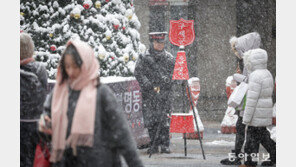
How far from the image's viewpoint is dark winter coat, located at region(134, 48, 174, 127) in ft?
30.7

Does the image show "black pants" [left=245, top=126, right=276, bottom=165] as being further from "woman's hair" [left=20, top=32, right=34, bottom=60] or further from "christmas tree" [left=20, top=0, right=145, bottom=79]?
"woman's hair" [left=20, top=32, right=34, bottom=60]

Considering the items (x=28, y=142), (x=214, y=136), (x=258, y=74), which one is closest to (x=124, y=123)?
(x=28, y=142)

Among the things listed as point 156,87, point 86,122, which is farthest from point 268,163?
point 86,122

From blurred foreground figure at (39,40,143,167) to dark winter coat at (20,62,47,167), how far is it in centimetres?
143

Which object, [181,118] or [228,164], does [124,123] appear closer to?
[228,164]

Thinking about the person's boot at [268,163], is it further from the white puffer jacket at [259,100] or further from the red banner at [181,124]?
the red banner at [181,124]

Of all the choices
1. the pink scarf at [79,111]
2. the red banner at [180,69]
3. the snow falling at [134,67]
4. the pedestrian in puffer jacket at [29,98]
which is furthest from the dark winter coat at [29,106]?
the red banner at [180,69]

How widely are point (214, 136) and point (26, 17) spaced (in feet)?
15.9

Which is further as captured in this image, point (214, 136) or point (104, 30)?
point (214, 136)

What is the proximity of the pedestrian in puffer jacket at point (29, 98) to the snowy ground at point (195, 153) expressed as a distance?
→ 2.81 metres

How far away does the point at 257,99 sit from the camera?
7254 millimetres

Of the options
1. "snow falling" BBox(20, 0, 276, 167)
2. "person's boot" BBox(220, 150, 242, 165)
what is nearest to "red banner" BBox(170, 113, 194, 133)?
"snow falling" BBox(20, 0, 276, 167)

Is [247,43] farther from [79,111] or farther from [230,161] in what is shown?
[79,111]

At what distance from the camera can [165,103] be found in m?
9.55
